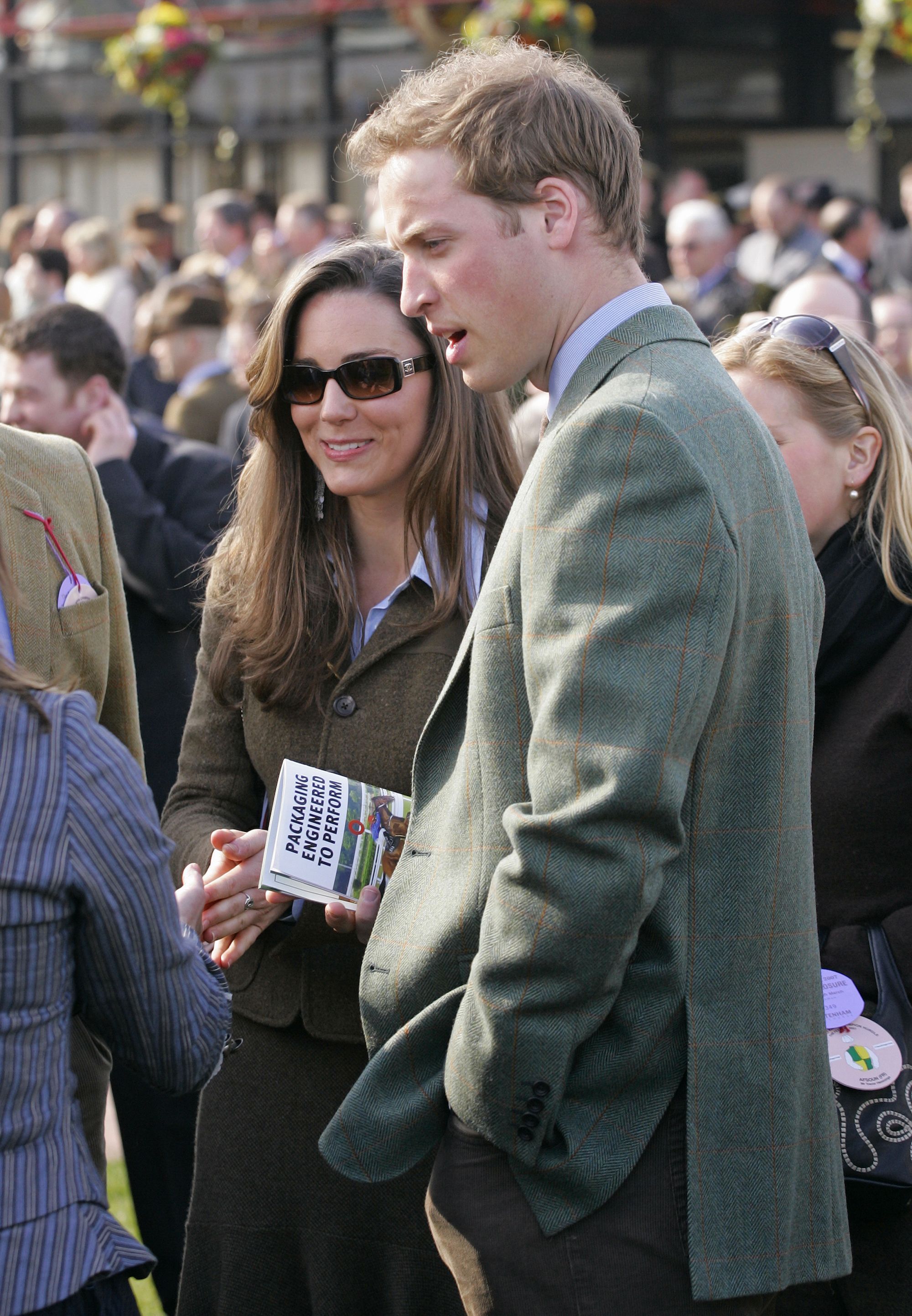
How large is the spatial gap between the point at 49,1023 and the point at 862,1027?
1262mm

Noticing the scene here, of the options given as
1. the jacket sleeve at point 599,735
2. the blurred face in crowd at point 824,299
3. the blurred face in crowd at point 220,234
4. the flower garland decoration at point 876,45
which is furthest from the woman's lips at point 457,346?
the blurred face in crowd at point 220,234

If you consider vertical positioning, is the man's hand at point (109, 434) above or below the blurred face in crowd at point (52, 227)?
above

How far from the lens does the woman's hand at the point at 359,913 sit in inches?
85.7

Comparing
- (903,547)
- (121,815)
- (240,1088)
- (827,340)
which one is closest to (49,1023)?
(121,815)

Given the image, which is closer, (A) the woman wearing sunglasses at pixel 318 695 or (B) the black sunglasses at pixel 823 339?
(A) the woman wearing sunglasses at pixel 318 695

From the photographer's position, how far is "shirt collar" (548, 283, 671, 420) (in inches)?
71.9

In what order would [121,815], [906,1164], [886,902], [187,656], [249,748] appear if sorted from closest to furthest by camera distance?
[121,815] → [906,1164] → [886,902] → [249,748] → [187,656]

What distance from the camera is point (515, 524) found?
178cm

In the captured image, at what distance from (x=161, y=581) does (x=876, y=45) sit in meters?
9.05

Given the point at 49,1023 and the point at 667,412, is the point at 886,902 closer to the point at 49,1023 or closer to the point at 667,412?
the point at 667,412

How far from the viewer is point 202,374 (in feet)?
21.9

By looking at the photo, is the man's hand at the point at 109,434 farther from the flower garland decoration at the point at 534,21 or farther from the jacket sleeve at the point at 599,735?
the flower garland decoration at the point at 534,21

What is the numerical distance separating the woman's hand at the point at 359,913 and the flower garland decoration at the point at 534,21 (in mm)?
8673

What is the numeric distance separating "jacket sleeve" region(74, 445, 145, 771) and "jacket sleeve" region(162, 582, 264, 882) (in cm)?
12
